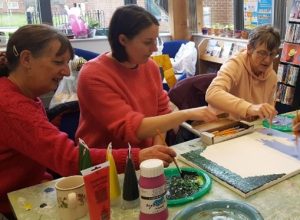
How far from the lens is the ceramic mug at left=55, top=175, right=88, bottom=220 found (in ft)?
2.90

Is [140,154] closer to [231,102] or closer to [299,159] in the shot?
[299,159]

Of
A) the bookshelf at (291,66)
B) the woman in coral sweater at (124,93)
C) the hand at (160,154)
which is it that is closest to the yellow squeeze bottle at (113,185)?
the hand at (160,154)

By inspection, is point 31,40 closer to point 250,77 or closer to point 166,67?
point 250,77

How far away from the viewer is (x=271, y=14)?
12.7 ft

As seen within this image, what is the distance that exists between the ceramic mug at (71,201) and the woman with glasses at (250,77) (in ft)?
2.95

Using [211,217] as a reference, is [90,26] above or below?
above

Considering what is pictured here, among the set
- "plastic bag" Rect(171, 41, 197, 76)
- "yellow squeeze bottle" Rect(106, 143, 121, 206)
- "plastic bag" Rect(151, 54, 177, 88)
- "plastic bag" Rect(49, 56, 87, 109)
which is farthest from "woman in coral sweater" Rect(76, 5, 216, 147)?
"plastic bag" Rect(171, 41, 197, 76)

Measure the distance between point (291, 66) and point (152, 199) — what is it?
3.11 meters

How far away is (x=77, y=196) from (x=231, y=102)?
93cm

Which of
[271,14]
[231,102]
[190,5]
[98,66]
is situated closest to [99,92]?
[98,66]

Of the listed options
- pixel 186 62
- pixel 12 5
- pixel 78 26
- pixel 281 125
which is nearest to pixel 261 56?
pixel 281 125

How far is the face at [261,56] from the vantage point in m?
1.78

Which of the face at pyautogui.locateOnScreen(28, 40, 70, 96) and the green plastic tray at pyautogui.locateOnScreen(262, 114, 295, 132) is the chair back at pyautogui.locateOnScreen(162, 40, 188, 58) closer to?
the green plastic tray at pyautogui.locateOnScreen(262, 114, 295, 132)

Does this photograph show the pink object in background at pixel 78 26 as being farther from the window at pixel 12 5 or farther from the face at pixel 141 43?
the face at pixel 141 43
